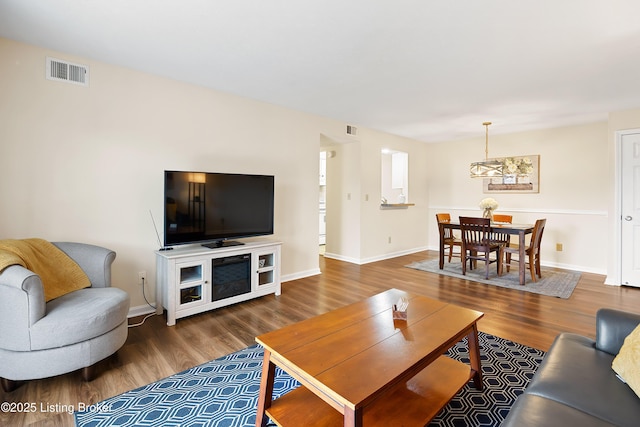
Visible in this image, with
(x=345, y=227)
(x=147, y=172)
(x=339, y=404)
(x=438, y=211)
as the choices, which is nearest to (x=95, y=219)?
(x=147, y=172)

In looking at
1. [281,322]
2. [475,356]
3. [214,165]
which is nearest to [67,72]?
[214,165]

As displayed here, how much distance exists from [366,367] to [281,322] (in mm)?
1648

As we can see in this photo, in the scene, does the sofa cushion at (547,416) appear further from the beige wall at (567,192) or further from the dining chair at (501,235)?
the beige wall at (567,192)

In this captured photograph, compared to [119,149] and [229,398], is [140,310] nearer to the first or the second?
[119,149]

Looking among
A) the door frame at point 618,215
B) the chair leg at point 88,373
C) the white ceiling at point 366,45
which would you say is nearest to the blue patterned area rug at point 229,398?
the chair leg at point 88,373

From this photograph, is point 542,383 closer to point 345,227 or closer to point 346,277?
point 346,277

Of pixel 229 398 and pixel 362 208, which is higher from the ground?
pixel 362 208

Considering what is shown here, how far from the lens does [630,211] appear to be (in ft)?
12.9

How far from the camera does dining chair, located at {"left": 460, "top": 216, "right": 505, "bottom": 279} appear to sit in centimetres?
419

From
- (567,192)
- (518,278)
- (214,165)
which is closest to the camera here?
(214,165)

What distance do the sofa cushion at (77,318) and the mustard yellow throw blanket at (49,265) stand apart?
0.09 metres

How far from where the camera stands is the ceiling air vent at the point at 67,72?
248 centimetres

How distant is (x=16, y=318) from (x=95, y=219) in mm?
1155

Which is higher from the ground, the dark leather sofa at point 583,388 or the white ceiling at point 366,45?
the white ceiling at point 366,45
